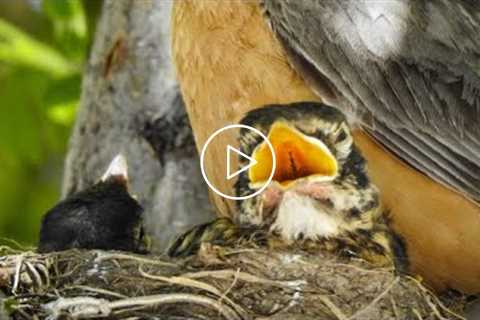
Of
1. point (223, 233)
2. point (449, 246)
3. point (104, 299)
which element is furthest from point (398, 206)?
point (104, 299)

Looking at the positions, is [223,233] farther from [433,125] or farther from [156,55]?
[156,55]

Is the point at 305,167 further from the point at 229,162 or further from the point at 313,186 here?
the point at 229,162

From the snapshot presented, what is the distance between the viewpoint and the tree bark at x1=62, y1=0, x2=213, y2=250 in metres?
7.94

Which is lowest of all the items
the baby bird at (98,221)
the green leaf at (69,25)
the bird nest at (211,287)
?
the bird nest at (211,287)

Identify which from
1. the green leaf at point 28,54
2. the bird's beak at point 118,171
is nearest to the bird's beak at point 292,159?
the bird's beak at point 118,171

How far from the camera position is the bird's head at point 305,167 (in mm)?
6402

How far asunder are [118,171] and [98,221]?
1.09 ft

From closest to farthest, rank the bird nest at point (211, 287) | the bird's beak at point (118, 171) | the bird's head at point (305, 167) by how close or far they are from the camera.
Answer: the bird nest at point (211, 287) < the bird's head at point (305, 167) < the bird's beak at point (118, 171)

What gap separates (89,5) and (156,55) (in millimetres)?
790

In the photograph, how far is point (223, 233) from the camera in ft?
22.1

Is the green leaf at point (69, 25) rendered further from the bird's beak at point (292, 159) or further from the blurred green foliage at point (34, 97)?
the bird's beak at point (292, 159)

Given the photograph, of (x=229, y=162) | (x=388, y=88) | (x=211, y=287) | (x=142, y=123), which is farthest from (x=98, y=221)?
(x=388, y=88)

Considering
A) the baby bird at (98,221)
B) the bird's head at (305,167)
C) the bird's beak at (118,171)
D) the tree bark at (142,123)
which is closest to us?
the bird's head at (305,167)

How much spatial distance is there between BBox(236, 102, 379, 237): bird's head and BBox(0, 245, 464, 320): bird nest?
204 mm
